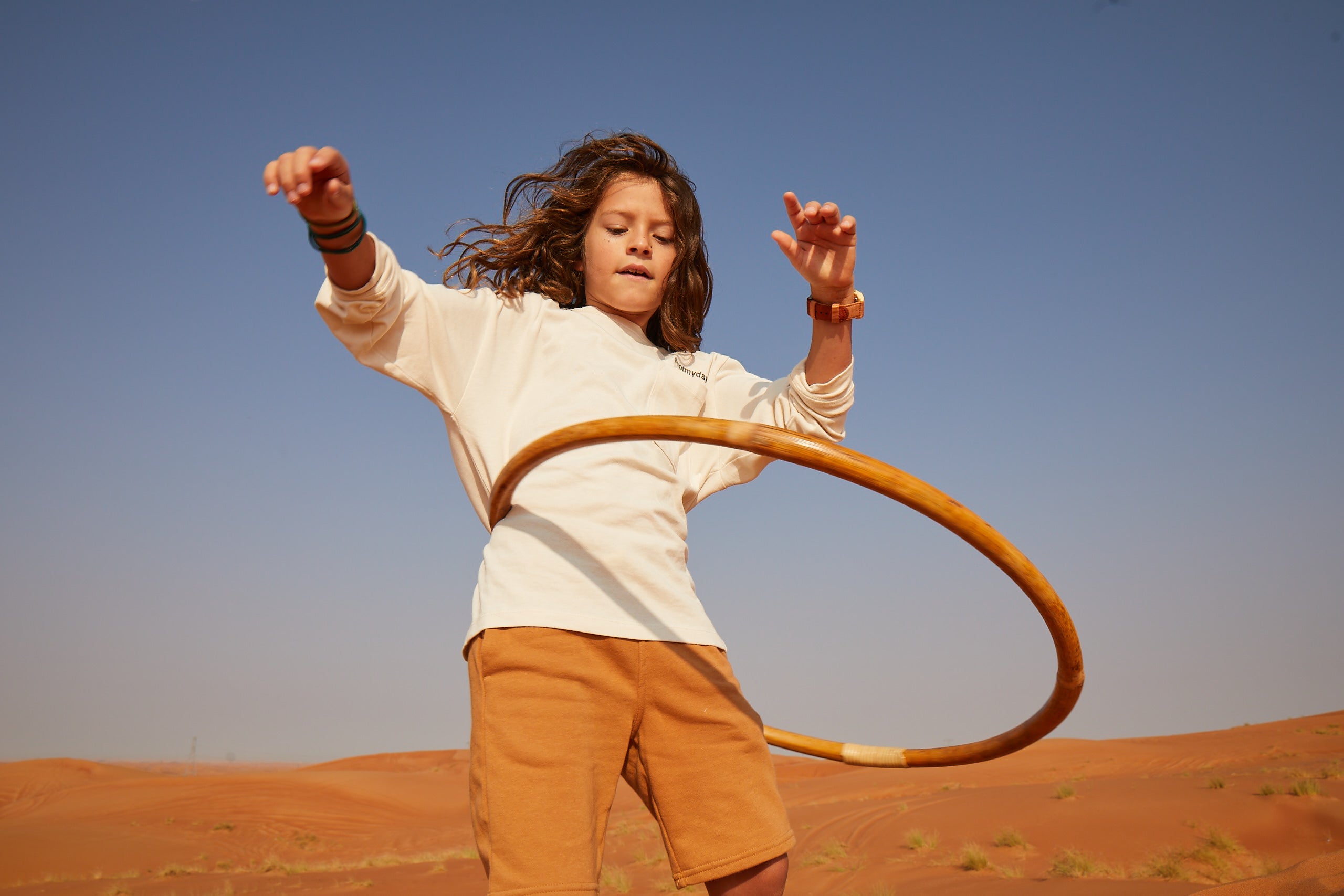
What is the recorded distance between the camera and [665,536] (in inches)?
94.0

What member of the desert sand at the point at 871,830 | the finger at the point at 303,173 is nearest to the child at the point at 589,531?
the finger at the point at 303,173

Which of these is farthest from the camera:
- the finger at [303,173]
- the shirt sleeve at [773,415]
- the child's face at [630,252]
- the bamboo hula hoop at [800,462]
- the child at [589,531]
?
the child's face at [630,252]

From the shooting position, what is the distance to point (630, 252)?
9.53 ft

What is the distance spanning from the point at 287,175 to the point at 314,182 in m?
0.06

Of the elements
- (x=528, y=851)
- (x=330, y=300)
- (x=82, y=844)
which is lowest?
(x=82, y=844)

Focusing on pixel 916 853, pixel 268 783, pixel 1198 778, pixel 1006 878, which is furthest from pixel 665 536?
pixel 268 783

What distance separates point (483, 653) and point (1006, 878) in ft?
25.0

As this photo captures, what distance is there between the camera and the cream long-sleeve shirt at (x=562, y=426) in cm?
219

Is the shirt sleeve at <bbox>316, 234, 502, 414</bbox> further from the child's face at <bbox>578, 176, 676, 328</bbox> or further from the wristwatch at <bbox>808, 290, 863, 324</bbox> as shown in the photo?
the wristwatch at <bbox>808, 290, 863, 324</bbox>

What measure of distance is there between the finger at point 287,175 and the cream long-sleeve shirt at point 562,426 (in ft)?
0.89

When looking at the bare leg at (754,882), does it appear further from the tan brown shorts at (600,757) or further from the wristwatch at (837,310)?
the wristwatch at (837,310)

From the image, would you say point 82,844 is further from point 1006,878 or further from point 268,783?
point 1006,878

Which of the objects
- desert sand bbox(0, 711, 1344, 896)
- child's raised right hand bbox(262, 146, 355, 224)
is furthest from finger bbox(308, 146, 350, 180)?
desert sand bbox(0, 711, 1344, 896)

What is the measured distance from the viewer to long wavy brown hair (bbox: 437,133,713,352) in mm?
3098
